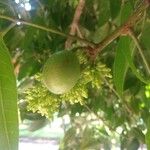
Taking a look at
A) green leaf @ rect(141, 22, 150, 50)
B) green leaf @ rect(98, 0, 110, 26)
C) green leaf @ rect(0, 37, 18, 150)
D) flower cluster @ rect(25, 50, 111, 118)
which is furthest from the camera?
green leaf @ rect(98, 0, 110, 26)

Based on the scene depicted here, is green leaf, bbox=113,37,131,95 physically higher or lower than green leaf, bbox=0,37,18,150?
higher

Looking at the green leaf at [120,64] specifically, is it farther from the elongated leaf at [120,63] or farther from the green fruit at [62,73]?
the green fruit at [62,73]

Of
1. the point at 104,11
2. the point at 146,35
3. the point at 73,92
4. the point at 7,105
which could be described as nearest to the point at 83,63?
the point at 73,92

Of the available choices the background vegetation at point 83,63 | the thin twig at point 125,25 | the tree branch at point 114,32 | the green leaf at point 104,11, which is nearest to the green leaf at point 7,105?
the background vegetation at point 83,63

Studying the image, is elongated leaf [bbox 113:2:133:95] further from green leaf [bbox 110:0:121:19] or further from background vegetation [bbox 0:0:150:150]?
green leaf [bbox 110:0:121:19]

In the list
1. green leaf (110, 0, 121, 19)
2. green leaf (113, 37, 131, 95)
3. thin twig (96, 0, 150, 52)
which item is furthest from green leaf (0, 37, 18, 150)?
green leaf (110, 0, 121, 19)

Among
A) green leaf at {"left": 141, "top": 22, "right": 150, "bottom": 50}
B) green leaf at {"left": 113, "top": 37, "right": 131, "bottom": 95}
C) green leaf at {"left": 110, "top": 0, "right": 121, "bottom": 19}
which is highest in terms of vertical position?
green leaf at {"left": 110, "top": 0, "right": 121, "bottom": 19}

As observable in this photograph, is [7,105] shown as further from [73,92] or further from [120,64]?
[120,64]
